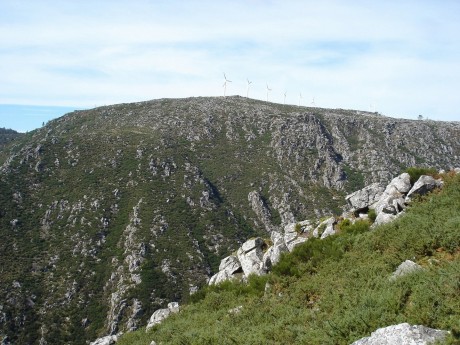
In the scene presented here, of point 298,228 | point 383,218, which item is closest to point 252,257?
point 298,228

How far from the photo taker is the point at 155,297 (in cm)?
11794

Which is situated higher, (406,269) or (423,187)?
(423,187)

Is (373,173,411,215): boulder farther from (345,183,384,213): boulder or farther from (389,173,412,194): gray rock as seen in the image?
(345,183,384,213): boulder

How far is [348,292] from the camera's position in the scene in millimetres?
14703

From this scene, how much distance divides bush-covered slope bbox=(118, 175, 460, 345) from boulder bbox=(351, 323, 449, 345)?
1.44 feet

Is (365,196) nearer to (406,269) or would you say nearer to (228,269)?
(228,269)

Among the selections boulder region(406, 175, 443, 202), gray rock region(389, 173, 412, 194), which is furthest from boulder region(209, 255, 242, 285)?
boulder region(406, 175, 443, 202)

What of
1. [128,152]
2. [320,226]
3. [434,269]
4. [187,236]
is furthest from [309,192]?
[434,269]

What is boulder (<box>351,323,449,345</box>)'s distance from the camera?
892 cm

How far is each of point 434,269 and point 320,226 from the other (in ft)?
61.8

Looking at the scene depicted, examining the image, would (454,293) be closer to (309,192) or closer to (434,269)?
(434,269)

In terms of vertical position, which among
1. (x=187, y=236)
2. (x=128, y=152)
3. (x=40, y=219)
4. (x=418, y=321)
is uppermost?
(x=128, y=152)

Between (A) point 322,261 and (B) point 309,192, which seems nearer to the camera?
(A) point 322,261

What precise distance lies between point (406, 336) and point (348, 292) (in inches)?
223
